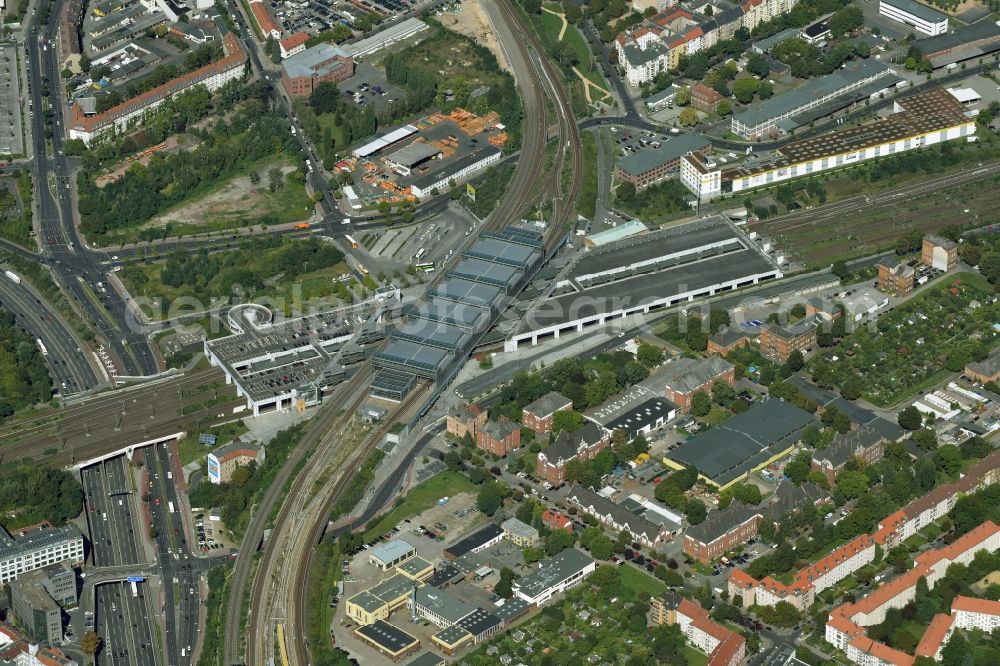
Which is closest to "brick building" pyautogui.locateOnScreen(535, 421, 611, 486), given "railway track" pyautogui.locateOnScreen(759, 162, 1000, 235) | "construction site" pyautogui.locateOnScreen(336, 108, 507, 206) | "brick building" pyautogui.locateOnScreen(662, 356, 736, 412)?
"brick building" pyautogui.locateOnScreen(662, 356, 736, 412)

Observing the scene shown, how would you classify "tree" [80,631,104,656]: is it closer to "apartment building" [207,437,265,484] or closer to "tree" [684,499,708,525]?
"apartment building" [207,437,265,484]

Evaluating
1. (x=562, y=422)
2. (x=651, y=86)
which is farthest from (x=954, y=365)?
(x=651, y=86)

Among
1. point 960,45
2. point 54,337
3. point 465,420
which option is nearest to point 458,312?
point 465,420

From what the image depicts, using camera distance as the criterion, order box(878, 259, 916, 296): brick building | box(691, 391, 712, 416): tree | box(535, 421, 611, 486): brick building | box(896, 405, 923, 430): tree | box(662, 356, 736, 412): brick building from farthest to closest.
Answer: box(878, 259, 916, 296): brick building → box(662, 356, 736, 412): brick building → box(691, 391, 712, 416): tree → box(896, 405, 923, 430): tree → box(535, 421, 611, 486): brick building

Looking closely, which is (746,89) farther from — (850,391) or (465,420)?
(465,420)

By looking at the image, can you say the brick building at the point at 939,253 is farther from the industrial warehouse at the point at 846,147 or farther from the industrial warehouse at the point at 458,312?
the industrial warehouse at the point at 458,312
